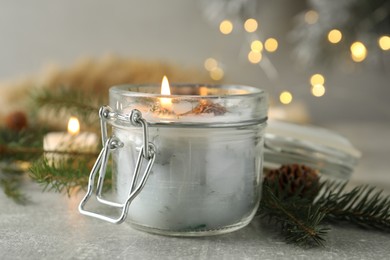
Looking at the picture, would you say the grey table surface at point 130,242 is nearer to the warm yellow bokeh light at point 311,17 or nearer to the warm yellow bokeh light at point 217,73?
the warm yellow bokeh light at point 311,17

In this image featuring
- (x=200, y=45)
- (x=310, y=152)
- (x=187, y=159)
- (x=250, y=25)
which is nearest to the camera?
(x=187, y=159)

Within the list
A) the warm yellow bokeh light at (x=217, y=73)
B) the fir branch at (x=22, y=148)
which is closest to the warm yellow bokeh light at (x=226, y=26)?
the warm yellow bokeh light at (x=217, y=73)

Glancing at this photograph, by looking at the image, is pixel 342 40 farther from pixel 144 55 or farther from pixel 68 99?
pixel 68 99

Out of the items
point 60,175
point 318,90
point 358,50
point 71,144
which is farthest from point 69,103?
point 318,90

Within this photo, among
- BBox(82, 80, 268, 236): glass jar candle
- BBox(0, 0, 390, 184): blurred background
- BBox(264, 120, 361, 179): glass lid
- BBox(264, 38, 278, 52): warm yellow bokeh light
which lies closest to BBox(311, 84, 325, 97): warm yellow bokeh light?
BBox(0, 0, 390, 184): blurred background

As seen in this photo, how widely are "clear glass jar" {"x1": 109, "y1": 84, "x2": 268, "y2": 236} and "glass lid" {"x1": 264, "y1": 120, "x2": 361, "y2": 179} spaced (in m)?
0.19

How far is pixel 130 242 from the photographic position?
1.85 ft

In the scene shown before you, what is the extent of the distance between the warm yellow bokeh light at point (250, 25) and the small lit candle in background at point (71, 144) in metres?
0.83

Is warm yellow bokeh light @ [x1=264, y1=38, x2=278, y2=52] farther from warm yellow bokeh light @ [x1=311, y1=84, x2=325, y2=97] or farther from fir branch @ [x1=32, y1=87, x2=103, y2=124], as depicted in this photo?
fir branch @ [x1=32, y1=87, x2=103, y2=124]

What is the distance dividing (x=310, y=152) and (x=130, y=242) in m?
0.31

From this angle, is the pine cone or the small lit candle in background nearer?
the pine cone

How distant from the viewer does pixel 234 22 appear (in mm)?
1564

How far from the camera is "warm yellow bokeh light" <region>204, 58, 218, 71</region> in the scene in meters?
Answer: 1.67

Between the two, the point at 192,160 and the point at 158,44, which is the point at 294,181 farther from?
the point at 158,44
